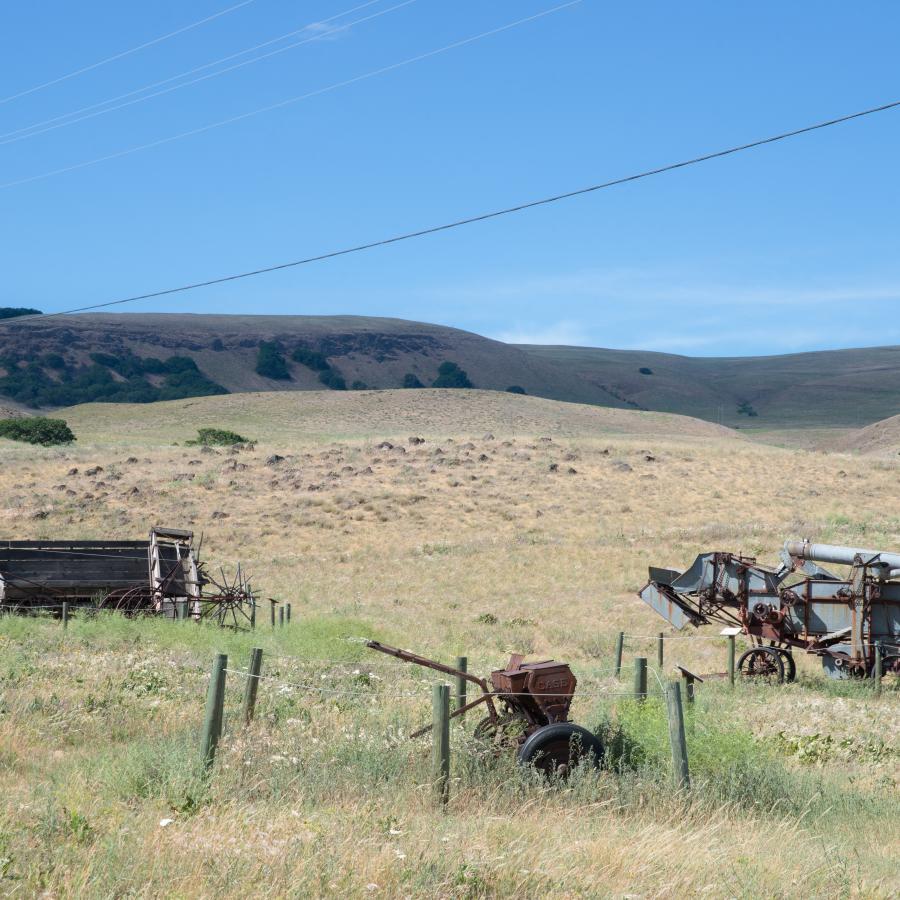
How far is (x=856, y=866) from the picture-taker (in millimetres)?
7070

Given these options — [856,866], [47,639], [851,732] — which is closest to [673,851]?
[856,866]

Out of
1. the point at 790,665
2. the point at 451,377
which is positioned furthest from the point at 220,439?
the point at 451,377

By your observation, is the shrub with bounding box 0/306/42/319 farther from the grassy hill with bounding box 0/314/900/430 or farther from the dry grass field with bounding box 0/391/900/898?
the dry grass field with bounding box 0/391/900/898

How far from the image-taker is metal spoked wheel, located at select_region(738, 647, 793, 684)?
59.6 feet

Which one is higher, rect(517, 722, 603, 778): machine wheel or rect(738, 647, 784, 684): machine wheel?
rect(517, 722, 603, 778): machine wheel

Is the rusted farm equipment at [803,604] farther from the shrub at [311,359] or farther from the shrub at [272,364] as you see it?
the shrub at [311,359]

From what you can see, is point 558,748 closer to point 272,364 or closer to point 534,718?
point 534,718

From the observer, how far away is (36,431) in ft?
218

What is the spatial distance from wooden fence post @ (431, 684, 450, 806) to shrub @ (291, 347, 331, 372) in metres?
151

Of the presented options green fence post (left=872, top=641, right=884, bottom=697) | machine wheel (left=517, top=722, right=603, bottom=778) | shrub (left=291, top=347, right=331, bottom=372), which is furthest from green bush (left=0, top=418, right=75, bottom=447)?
shrub (left=291, top=347, right=331, bottom=372)

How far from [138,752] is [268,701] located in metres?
2.93

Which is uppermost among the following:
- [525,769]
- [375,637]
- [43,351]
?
[43,351]

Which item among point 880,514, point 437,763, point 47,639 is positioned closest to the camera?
point 437,763

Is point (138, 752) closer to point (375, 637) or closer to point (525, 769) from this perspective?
point (525, 769)
